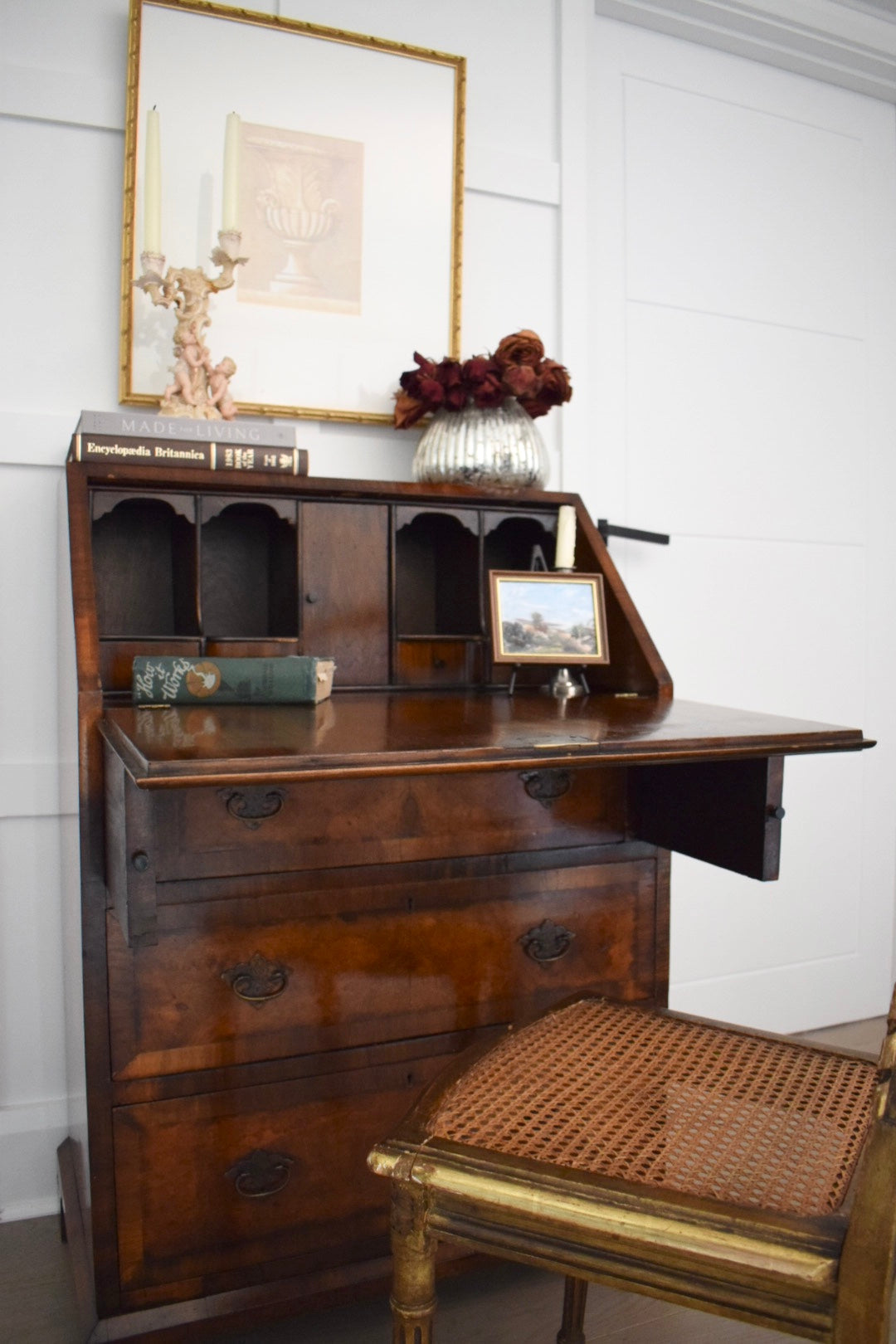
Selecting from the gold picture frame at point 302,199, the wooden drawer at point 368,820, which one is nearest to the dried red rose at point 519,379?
the gold picture frame at point 302,199

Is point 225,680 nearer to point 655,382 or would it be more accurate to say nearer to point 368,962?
point 368,962

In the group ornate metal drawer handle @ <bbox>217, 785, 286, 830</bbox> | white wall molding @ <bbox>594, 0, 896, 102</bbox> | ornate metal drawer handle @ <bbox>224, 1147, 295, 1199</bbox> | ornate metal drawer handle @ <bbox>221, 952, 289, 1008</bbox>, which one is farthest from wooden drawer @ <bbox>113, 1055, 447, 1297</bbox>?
white wall molding @ <bbox>594, 0, 896, 102</bbox>

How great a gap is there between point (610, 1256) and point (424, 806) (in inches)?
25.9

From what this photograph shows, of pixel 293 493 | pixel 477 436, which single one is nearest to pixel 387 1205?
pixel 293 493

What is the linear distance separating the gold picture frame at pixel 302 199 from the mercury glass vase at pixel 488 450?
24cm

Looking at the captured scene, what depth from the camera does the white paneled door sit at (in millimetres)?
2527

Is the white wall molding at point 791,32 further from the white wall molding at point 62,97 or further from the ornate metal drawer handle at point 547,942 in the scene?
the ornate metal drawer handle at point 547,942

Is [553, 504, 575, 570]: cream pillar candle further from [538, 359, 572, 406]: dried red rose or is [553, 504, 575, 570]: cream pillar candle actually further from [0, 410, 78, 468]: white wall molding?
[0, 410, 78, 468]: white wall molding

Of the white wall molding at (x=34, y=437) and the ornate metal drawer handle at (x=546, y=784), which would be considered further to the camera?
the white wall molding at (x=34, y=437)

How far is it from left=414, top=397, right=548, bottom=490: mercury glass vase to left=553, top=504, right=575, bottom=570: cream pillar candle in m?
0.14

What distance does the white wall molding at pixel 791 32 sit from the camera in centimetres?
248

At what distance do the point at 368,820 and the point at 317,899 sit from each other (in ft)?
0.44

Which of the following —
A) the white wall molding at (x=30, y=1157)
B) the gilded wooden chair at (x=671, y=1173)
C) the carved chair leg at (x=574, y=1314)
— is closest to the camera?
the gilded wooden chair at (x=671, y=1173)

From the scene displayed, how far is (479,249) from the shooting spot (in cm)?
225
